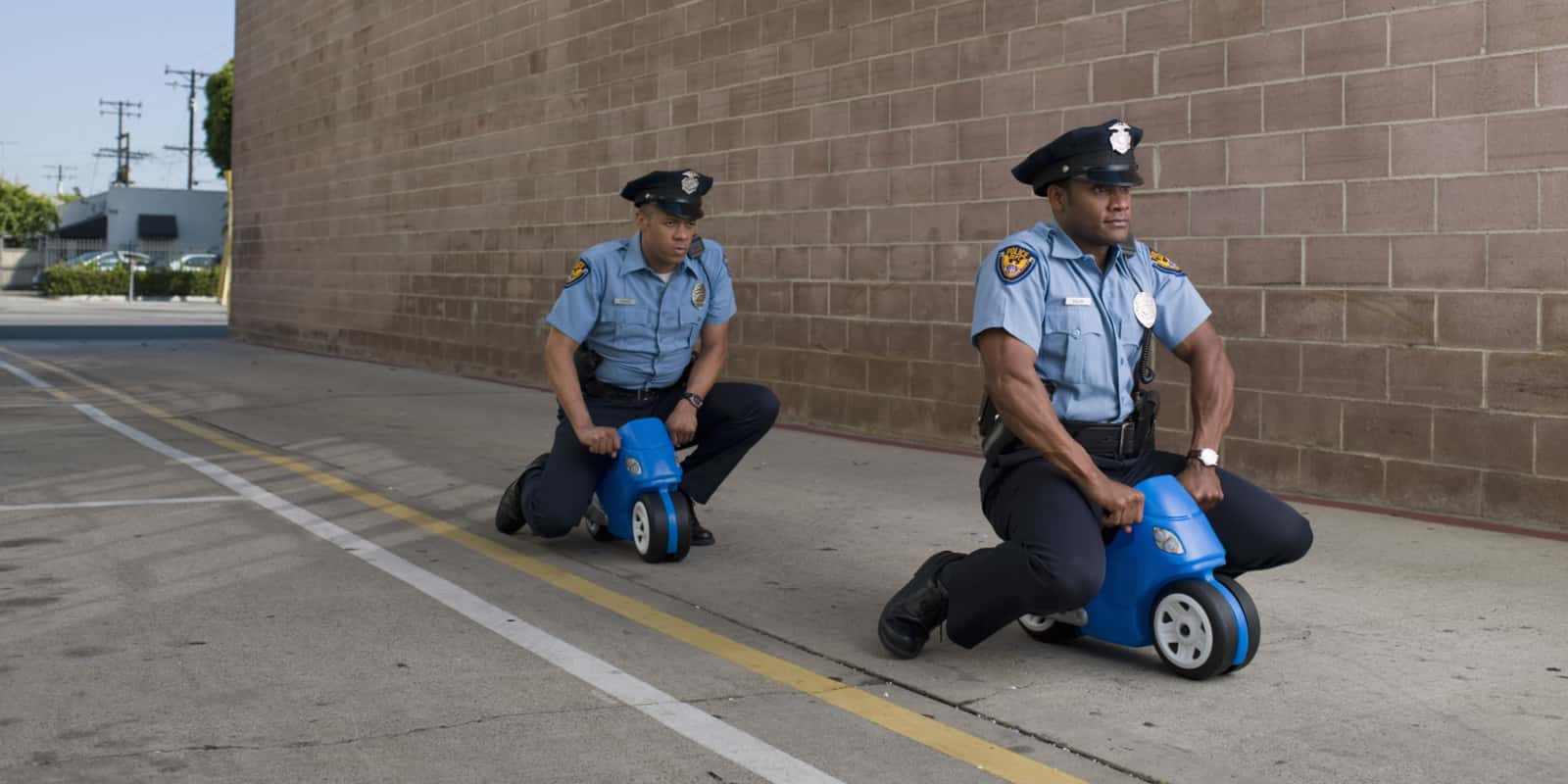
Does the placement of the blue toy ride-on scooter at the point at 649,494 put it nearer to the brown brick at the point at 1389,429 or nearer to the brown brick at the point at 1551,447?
the brown brick at the point at 1389,429

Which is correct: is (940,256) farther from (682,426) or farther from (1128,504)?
(1128,504)

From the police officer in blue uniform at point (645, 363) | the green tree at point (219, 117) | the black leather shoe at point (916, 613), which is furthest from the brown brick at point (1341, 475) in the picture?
the green tree at point (219, 117)

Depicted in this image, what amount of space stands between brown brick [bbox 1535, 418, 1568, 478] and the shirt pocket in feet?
11.1

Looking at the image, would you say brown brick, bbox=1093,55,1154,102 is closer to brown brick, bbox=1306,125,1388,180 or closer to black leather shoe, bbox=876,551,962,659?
brown brick, bbox=1306,125,1388,180

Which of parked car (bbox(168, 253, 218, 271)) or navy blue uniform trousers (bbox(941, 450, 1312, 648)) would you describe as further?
parked car (bbox(168, 253, 218, 271))

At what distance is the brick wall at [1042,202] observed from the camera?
23.8 feet

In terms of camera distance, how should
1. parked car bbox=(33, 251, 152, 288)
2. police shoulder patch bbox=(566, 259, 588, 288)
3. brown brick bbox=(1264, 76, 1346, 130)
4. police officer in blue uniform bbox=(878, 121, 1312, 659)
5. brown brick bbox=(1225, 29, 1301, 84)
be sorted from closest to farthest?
police officer in blue uniform bbox=(878, 121, 1312, 659) < police shoulder patch bbox=(566, 259, 588, 288) < brown brick bbox=(1264, 76, 1346, 130) < brown brick bbox=(1225, 29, 1301, 84) < parked car bbox=(33, 251, 152, 288)

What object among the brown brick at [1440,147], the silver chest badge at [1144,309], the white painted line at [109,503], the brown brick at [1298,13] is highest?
the brown brick at [1298,13]

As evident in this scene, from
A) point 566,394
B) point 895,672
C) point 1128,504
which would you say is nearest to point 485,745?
point 895,672

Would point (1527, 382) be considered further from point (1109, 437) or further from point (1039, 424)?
point (1039, 424)

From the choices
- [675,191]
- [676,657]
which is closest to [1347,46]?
[675,191]

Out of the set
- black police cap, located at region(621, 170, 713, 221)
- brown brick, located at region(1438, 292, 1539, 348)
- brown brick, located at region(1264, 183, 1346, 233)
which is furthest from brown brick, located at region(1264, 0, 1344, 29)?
black police cap, located at region(621, 170, 713, 221)

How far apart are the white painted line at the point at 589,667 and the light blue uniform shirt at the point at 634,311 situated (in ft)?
3.85

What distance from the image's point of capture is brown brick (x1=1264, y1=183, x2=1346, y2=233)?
7891 millimetres
